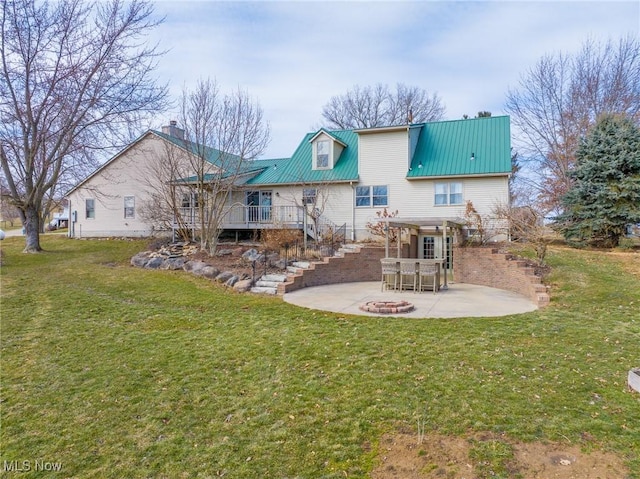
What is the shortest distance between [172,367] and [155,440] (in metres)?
1.70

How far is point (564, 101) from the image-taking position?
870 inches

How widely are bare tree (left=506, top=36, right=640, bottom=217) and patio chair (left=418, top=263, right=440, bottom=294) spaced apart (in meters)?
12.1

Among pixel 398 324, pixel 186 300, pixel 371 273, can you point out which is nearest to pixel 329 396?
pixel 398 324

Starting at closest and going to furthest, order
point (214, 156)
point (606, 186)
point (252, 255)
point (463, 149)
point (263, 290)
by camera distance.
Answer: point (263, 290)
point (606, 186)
point (252, 255)
point (214, 156)
point (463, 149)

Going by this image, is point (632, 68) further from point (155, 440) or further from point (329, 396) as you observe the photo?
point (155, 440)

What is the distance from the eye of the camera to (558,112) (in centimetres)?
2242

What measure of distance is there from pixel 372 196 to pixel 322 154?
3.34m

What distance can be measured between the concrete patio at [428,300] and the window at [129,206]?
1499 centimetres

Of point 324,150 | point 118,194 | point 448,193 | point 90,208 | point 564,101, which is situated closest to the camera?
point 448,193

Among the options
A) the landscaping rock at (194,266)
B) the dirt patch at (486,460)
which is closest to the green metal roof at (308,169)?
the landscaping rock at (194,266)

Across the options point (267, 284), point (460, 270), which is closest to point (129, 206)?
point (267, 284)

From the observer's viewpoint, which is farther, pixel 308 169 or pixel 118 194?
pixel 118 194

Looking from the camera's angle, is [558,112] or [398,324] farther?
[558,112]

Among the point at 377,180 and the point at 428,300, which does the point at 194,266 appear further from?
the point at 377,180
